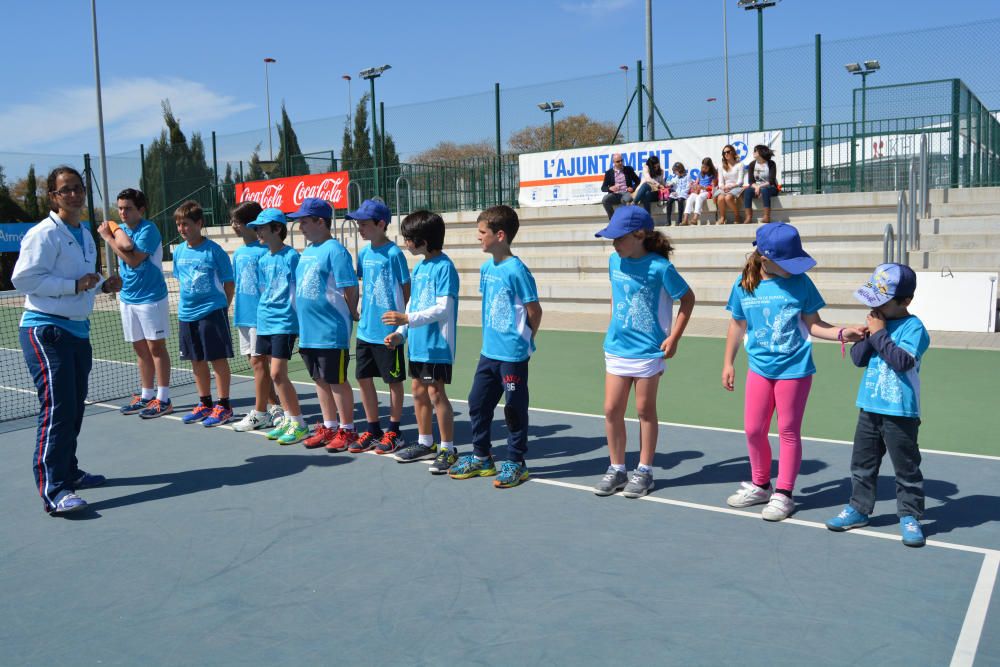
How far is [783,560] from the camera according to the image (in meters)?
3.89

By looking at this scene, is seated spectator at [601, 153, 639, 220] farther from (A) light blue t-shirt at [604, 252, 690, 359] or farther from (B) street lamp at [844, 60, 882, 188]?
(A) light blue t-shirt at [604, 252, 690, 359]

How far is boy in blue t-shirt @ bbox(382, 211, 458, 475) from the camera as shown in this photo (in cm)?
527

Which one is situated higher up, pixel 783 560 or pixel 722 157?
pixel 722 157

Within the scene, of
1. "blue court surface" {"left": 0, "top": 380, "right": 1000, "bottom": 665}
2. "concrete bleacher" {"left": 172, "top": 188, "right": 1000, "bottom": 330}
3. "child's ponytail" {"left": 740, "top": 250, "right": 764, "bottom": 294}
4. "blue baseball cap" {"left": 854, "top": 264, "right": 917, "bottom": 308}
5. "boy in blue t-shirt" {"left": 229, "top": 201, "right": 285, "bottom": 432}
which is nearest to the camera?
"blue court surface" {"left": 0, "top": 380, "right": 1000, "bottom": 665}

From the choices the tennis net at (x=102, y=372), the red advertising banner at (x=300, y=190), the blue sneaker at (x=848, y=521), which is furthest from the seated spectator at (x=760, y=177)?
the blue sneaker at (x=848, y=521)

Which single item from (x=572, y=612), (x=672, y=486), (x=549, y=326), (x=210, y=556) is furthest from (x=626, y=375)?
→ (x=549, y=326)

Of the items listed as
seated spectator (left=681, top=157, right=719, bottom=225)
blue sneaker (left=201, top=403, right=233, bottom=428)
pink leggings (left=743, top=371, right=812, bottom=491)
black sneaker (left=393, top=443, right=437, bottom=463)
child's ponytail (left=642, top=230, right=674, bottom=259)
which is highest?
seated spectator (left=681, top=157, right=719, bottom=225)

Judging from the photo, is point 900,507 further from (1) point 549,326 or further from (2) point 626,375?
(1) point 549,326

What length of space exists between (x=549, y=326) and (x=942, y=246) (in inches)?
253

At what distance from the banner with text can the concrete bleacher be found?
0.54 m

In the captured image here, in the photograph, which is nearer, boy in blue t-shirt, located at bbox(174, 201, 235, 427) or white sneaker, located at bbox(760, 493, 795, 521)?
white sneaker, located at bbox(760, 493, 795, 521)

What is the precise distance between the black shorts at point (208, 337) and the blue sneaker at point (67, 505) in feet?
7.48

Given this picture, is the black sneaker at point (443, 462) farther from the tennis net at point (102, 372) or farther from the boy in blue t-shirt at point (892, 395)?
the tennis net at point (102, 372)

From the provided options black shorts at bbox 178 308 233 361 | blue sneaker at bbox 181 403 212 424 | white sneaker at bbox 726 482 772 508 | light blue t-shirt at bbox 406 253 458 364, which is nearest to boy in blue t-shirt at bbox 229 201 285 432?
black shorts at bbox 178 308 233 361
